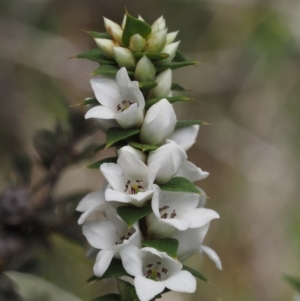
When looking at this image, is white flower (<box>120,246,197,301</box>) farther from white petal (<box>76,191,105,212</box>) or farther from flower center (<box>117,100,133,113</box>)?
flower center (<box>117,100,133,113</box>)

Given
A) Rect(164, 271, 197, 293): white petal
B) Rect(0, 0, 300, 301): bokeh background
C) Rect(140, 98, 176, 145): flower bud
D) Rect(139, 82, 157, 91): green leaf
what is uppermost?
Rect(139, 82, 157, 91): green leaf

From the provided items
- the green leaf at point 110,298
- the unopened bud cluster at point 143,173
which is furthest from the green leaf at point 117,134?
the green leaf at point 110,298

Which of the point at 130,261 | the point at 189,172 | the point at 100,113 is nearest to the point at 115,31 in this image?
the point at 100,113

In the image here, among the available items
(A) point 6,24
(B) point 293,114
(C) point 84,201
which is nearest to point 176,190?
(C) point 84,201

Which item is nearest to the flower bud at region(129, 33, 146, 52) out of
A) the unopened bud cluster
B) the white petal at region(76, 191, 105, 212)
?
the unopened bud cluster

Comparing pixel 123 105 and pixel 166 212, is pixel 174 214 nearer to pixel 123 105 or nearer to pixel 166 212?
pixel 166 212

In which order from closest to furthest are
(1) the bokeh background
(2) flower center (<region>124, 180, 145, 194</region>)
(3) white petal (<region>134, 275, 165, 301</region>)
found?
1. (3) white petal (<region>134, 275, 165, 301</region>)
2. (2) flower center (<region>124, 180, 145, 194</region>)
3. (1) the bokeh background

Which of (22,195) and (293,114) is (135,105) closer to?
(22,195)

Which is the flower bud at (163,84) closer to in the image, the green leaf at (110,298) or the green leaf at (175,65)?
the green leaf at (175,65)
